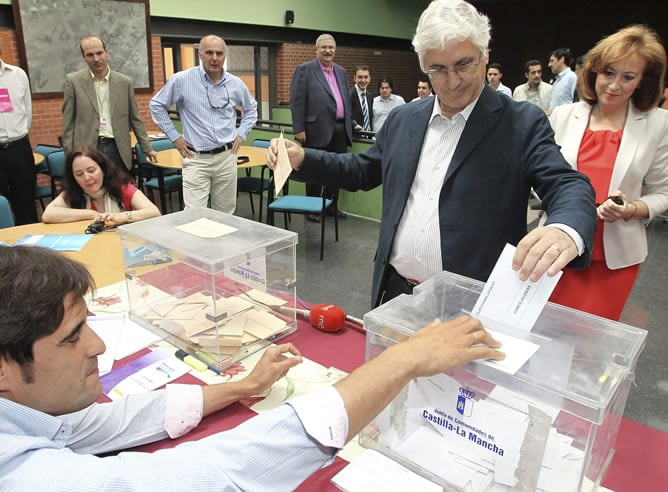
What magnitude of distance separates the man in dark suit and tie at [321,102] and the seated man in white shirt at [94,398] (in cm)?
458

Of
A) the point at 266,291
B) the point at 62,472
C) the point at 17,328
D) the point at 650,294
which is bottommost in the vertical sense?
the point at 650,294

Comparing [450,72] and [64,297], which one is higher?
[450,72]

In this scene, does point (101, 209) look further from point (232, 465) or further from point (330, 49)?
point (330, 49)

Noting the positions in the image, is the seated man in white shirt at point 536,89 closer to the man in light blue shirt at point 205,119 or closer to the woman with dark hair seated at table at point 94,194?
the man in light blue shirt at point 205,119

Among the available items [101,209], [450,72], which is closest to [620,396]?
[450,72]

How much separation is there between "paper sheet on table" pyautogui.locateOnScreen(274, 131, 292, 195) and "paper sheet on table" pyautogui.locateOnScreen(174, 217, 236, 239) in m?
0.25

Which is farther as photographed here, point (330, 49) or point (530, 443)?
point (330, 49)

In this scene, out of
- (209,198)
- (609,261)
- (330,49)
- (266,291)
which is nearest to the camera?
(266,291)

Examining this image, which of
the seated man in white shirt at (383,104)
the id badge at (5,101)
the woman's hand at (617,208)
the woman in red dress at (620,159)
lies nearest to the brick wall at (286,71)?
the id badge at (5,101)

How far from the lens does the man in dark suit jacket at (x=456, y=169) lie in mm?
1385

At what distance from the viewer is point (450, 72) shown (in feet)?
4.69

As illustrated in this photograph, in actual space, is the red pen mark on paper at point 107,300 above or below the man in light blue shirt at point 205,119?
below

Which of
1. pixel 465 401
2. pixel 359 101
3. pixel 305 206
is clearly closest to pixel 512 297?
pixel 465 401

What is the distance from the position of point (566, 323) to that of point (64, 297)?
1.04 metres
